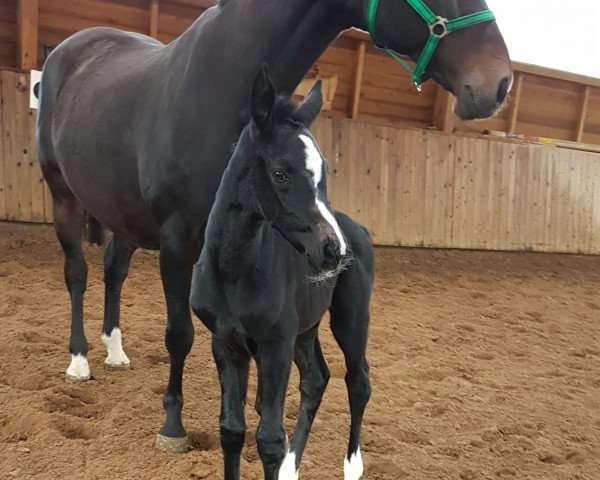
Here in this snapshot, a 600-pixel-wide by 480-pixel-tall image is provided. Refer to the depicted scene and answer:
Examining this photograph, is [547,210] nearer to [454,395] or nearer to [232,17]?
[454,395]

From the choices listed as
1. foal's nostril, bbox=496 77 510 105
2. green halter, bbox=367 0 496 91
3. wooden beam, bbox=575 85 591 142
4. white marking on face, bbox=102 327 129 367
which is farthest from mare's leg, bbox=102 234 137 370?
wooden beam, bbox=575 85 591 142

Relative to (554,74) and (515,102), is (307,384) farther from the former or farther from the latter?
(554,74)

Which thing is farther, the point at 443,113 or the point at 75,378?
the point at 443,113

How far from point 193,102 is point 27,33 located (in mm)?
4486

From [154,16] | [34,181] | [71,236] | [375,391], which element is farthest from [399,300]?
[154,16]

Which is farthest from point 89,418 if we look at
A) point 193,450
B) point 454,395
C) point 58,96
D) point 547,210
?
point 547,210

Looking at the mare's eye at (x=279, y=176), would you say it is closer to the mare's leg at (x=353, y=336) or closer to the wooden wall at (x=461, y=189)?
the mare's leg at (x=353, y=336)

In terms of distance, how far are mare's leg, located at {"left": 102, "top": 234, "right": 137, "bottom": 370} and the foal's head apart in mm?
1920

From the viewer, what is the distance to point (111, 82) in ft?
8.73

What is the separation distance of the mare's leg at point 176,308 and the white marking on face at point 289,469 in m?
0.49

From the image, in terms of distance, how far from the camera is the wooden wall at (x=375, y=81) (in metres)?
5.92

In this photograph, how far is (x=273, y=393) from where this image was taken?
1631mm

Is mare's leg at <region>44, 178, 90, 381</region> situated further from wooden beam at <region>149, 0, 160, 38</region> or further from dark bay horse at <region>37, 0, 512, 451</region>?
wooden beam at <region>149, 0, 160, 38</region>

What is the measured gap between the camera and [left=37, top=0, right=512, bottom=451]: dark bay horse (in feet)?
5.85
